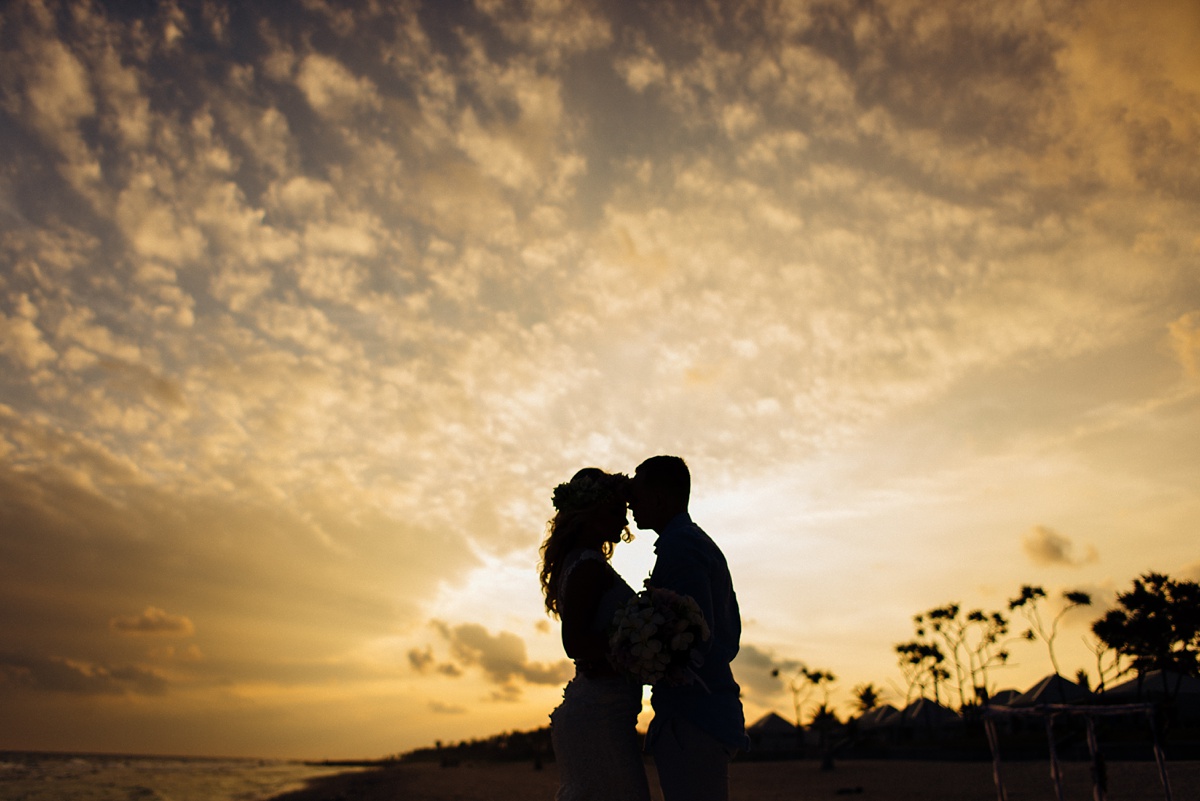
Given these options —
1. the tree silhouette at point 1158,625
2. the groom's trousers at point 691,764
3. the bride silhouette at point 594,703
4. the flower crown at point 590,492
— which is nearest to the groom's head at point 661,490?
the flower crown at point 590,492

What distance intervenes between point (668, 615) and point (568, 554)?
3.61ft

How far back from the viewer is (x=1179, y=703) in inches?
1941

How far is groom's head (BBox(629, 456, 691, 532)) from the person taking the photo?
188 inches

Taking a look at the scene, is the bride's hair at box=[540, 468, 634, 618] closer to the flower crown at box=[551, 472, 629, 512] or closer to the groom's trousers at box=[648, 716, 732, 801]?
the flower crown at box=[551, 472, 629, 512]

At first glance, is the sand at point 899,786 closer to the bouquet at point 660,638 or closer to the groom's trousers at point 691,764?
the groom's trousers at point 691,764

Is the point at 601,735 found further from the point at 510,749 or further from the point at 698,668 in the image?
the point at 510,749

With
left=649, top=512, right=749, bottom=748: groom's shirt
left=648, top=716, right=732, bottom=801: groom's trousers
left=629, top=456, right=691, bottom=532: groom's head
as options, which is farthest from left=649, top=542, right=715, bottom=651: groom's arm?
left=648, top=716, right=732, bottom=801: groom's trousers

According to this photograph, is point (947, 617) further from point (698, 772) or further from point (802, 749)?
point (698, 772)

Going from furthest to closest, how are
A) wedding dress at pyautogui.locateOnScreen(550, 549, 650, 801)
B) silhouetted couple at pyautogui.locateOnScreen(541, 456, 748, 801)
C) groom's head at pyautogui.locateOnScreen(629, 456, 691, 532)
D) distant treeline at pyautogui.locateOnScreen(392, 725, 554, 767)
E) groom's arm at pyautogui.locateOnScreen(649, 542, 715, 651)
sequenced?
1. distant treeline at pyautogui.locateOnScreen(392, 725, 554, 767)
2. groom's head at pyautogui.locateOnScreen(629, 456, 691, 532)
3. wedding dress at pyautogui.locateOnScreen(550, 549, 650, 801)
4. groom's arm at pyautogui.locateOnScreen(649, 542, 715, 651)
5. silhouetted couple at pyautogui.locateOnScreen(541, 456, 748, 801)

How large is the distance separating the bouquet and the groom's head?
59 cm

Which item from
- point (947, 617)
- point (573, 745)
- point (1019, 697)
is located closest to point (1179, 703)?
point (1019, 697)

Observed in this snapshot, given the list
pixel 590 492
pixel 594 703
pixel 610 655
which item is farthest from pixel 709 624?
pixel 590 492

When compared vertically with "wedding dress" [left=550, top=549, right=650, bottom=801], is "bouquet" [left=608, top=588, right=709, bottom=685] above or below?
above

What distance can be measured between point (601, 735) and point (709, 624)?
107 cm
